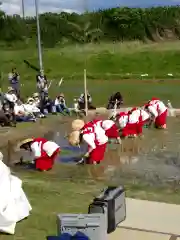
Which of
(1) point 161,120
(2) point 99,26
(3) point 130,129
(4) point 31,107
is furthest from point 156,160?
(2) point 99,26

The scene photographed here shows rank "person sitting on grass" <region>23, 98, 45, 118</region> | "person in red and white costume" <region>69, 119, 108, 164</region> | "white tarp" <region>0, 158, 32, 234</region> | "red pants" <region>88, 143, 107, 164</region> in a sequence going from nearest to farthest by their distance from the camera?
1. "white tarp" <region>0, 158, 32, 234</region>
2. "person in red and white costume" <region>69, 119, 108, 164</region>
3. "red pants" <region>88, 143, 107, 164</region>
4. "person sitting on grass" <region>23, 98, 45, 118</region>

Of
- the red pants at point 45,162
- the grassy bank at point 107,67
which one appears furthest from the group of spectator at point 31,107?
the grassy bank at point 107,67

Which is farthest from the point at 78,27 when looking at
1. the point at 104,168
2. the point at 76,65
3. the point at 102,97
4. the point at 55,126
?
the point at 104,168

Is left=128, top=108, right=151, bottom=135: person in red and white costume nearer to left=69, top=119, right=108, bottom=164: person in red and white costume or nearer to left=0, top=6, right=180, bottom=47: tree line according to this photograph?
left=69, top=119, right=108, bottom=164: person in red and white costume

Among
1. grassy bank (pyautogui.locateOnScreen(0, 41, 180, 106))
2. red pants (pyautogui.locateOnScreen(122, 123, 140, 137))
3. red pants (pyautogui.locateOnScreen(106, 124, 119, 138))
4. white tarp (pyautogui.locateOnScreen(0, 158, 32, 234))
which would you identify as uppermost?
white tarp (pyautogui.locateOnScreen(0, 158, 32, 234))

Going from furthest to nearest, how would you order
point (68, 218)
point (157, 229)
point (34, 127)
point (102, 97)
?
point (102, 97)
point (34, 127)
point (157, 229)
point (68, 218)

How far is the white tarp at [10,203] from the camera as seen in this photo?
7438 millimetres

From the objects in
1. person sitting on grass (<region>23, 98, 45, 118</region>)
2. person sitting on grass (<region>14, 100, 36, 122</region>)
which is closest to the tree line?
person sitting on grass (<region>23, 98, 45, 118</region>)

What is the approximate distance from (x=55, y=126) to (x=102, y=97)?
11.1 metres

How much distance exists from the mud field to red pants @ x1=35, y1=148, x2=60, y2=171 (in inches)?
15.0

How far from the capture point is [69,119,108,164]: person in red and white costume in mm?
11219

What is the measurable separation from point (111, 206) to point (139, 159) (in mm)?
A: 5460

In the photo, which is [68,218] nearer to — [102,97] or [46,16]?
[102,97]

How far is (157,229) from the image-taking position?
726 centimetres
